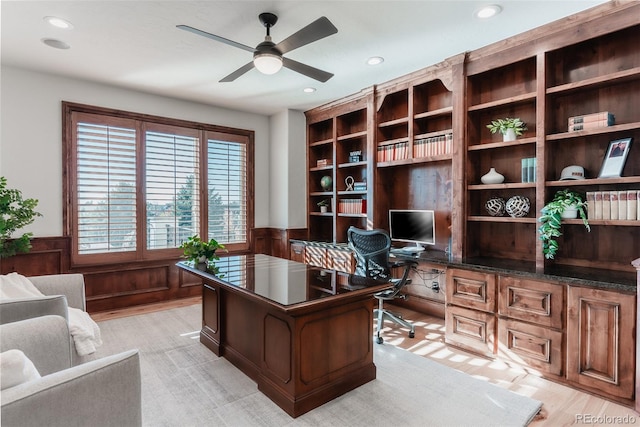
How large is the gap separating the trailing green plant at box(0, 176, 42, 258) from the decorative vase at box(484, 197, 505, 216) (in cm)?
467

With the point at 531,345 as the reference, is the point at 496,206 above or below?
above

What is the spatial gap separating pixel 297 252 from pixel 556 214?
3.49m

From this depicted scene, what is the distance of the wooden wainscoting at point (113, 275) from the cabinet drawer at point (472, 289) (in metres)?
2.89

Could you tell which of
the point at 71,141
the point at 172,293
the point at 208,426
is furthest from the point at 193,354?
the point at 71,141

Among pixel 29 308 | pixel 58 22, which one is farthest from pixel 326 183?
pixel 29 308

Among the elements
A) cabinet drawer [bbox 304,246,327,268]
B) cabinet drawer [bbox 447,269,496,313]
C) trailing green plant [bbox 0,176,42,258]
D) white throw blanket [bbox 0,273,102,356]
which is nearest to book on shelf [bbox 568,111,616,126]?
cabinet drawer [bbox 447,269,496,313]

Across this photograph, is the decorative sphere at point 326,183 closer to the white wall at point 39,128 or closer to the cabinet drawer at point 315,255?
the cabinet drawer at point 315,255

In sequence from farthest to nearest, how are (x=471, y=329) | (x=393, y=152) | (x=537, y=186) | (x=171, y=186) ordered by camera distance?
A: (x=171, y=186), (x=393, y=152), (x=471, y=329), (x=537, y=186)

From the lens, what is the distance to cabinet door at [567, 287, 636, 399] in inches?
87.4

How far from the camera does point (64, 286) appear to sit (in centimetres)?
271

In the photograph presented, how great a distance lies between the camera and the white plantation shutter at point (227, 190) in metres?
5.20

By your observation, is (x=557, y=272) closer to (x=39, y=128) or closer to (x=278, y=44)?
(x=278, y=44)

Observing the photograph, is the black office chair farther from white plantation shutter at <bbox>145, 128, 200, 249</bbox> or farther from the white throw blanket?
white plantation shutter at <bbox>145, 128, 200, 249</bbox>

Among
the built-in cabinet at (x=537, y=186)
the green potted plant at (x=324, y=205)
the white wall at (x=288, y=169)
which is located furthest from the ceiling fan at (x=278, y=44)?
the green potted plant at (x=324, y=205)
